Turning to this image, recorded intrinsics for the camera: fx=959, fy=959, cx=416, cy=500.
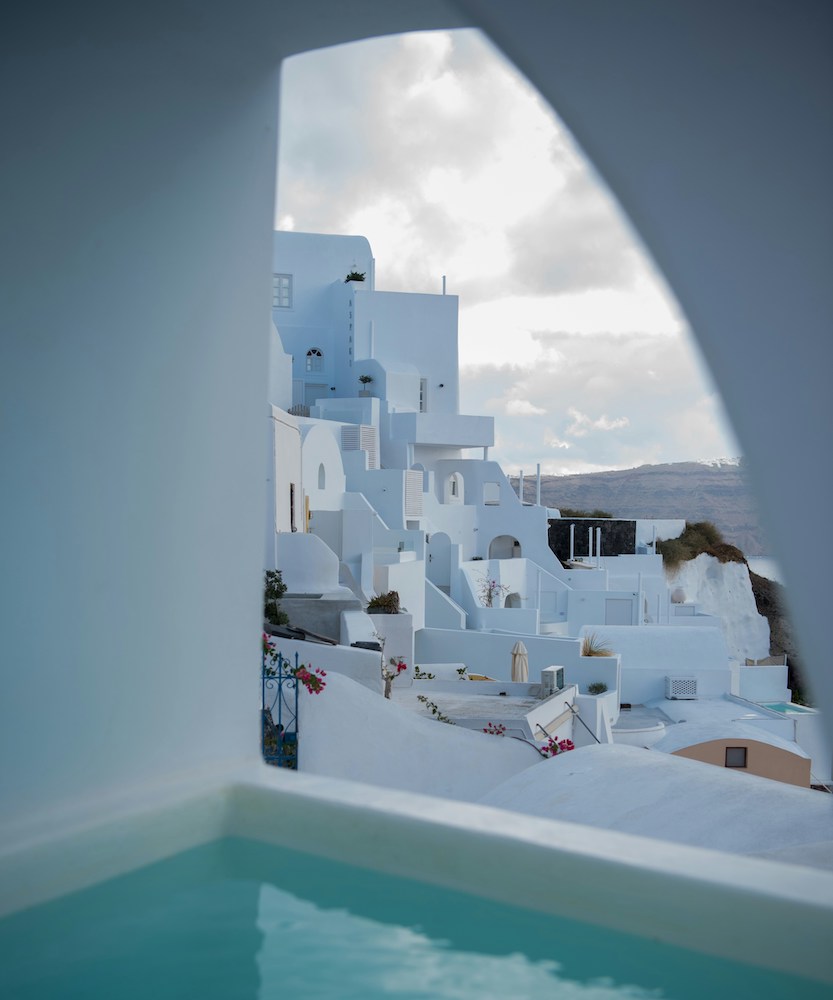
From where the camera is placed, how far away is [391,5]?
92.9 inches

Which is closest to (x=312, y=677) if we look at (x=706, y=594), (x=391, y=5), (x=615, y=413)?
(x=391, y=5)

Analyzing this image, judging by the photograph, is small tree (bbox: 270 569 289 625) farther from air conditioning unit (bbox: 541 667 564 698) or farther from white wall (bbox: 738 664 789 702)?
white wall (bbox: 738 664 789 702)

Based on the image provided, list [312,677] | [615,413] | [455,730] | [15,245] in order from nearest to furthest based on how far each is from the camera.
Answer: [15,245], [312,677], [455,730], [615,413]

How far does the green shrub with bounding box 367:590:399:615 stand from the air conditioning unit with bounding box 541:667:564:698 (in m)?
3.02

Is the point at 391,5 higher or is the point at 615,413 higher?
the point at 615,413

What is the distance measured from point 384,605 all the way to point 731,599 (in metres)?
32.0

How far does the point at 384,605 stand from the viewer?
16.7 meters

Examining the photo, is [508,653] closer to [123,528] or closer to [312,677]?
[312,677]

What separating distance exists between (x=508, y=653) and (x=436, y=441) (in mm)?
15289

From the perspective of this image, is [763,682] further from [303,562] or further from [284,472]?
[303,562]

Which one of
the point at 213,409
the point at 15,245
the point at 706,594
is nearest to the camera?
the point at 15,245

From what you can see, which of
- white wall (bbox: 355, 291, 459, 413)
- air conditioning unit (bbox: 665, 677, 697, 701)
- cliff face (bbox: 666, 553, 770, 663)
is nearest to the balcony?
white wall (bbox: 355, 291, 459, 413)

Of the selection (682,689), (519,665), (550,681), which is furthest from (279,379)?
(550,681)

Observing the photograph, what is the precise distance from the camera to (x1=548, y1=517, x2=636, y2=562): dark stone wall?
39.8 m
